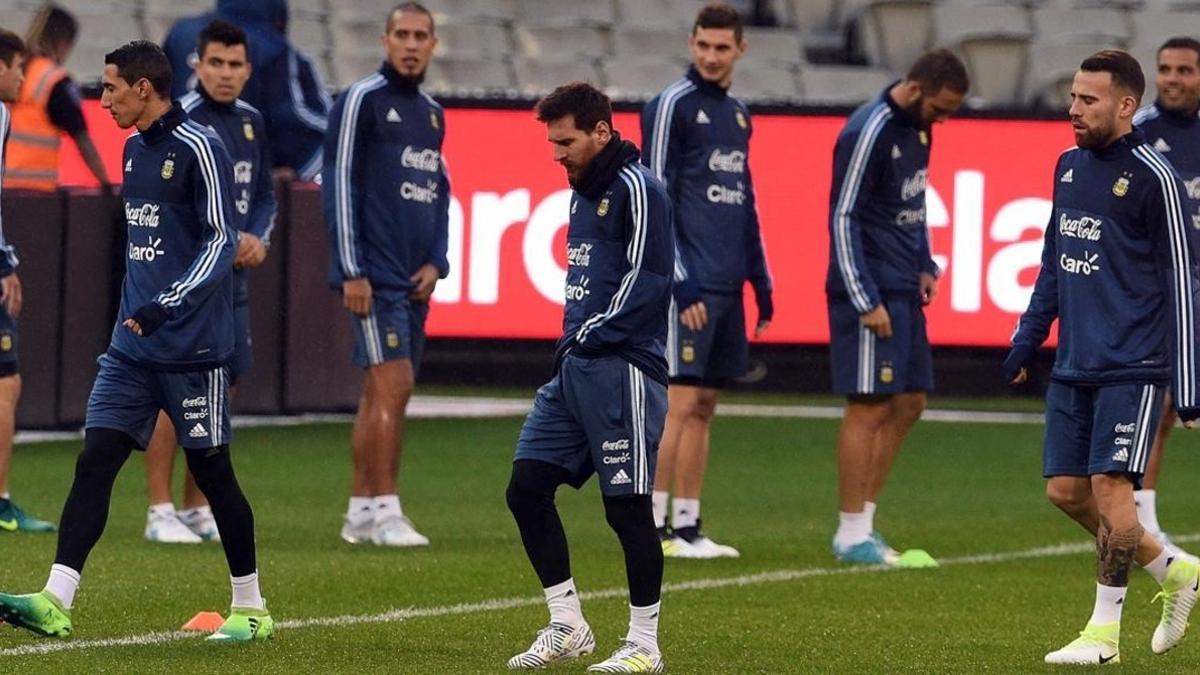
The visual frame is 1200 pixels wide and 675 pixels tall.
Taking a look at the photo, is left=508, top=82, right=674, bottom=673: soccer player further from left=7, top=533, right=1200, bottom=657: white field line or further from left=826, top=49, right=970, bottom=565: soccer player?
left=826, top=49, right=970, bottom=565: soccer player

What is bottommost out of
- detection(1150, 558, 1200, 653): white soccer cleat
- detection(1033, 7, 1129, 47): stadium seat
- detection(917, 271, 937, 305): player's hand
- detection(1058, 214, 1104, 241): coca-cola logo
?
detection(1150, 558, 1200, 653): white soccer cleat

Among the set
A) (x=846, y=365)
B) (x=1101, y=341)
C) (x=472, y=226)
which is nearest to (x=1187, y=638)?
(x=1101, y=341)

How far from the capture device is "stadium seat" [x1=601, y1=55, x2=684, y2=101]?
18875 millimetres

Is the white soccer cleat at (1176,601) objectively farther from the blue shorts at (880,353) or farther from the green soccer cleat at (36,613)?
the green soccer cleat at (36,613)

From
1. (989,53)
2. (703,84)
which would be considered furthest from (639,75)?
(703,84)

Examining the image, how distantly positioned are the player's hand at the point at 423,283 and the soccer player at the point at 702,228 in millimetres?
1030

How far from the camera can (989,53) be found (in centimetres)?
1947

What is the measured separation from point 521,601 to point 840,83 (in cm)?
1096

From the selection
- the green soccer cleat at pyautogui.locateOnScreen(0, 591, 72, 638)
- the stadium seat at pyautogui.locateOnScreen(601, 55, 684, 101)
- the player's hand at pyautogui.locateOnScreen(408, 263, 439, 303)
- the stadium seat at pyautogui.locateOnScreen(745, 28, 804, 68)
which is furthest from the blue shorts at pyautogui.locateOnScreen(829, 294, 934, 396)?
→ the stadium seat at pyautogui.locateOnScreen(745, 28, 804, 68)

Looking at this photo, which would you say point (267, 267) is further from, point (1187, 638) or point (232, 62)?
point (1187, 638)

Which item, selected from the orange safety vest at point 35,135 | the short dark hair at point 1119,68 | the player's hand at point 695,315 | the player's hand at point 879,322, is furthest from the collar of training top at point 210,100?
the short dark hair at point 1119,68

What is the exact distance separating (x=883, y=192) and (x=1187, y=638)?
2.67 meters

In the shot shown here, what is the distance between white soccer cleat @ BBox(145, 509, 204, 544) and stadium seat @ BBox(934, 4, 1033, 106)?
408 inches

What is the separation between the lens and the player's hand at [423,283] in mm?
10516
